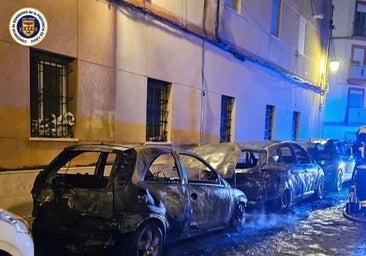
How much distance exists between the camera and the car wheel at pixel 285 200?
8.53 meters

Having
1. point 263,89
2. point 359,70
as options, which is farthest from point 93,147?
point 359,70

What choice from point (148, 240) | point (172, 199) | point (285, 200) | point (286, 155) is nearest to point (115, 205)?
point (148, 240)

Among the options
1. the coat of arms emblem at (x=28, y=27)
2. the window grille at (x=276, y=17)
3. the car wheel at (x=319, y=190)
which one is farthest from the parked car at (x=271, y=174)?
the window grille at (x=276, y=17)

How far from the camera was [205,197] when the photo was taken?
6070 mm

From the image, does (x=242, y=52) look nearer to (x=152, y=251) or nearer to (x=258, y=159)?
(x=258, y=159)

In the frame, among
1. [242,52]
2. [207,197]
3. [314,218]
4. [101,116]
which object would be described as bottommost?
[314,218]

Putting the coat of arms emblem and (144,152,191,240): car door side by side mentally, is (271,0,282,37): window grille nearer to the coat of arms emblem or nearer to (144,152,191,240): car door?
the coat of arms emblem

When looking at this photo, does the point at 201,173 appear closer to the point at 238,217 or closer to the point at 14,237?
the point at 238,217

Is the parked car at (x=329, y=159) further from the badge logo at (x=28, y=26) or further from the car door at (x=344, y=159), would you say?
the badge logo at (x=28, y=26)

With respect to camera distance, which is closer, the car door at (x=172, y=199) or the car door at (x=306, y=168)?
the car door at (x=172, y=199)

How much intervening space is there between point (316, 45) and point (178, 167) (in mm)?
19279

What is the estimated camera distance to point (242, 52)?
14086 millimetres

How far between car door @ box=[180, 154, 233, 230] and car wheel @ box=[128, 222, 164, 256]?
80cm

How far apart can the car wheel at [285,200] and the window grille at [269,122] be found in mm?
8308
